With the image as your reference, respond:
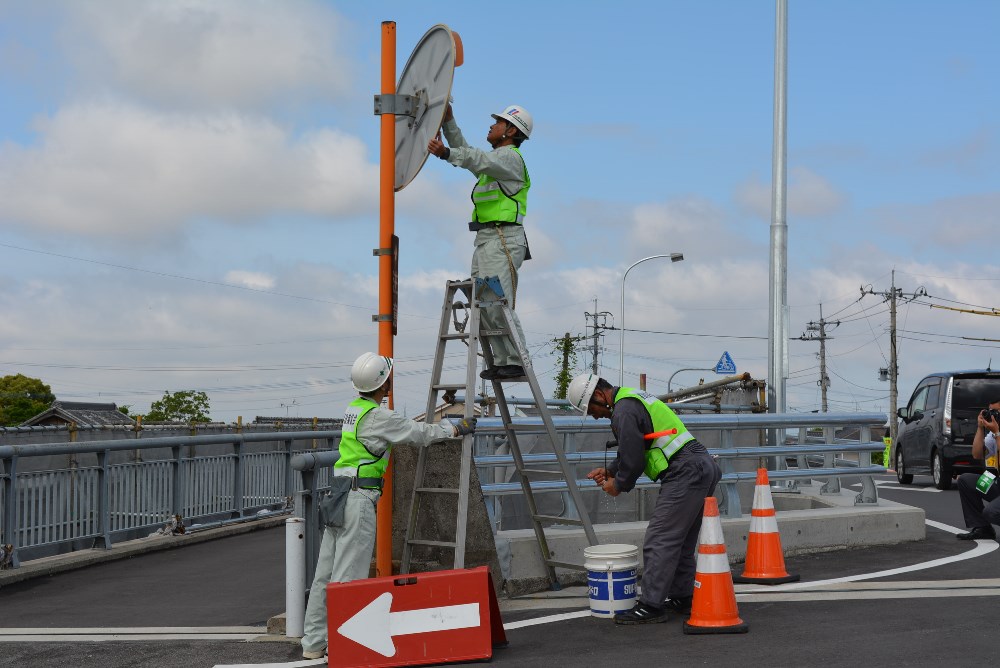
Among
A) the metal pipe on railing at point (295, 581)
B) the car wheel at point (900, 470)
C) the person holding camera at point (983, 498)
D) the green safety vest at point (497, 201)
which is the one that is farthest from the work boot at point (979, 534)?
the car wheel at point (900, 470)

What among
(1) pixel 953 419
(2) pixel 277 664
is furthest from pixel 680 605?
(1) pixel 953 419

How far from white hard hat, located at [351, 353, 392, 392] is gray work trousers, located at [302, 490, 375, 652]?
0.66 meters

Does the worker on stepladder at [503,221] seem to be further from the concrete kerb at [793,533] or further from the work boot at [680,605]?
the work boot at [680,605]

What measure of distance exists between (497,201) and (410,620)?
2.94 metres

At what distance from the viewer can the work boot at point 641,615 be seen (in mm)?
7184

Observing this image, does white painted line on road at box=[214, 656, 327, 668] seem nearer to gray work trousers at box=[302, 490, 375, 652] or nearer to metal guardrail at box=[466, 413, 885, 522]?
gray work trousers at box=[302, 490, 375, 652]

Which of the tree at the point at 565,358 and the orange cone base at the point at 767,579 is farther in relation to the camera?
the tree at the point at 565,358

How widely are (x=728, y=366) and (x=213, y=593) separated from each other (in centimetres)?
2620

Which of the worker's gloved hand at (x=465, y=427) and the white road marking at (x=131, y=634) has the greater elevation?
the worker's gloved hand at (x=465, y=427)

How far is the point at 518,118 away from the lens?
7887mm

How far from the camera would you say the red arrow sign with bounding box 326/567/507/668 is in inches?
251

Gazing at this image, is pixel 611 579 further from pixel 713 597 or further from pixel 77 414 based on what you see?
pixel 77 414

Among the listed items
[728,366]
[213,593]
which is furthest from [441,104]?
[728,366]

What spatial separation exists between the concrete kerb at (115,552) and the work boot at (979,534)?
8648 millimetres
